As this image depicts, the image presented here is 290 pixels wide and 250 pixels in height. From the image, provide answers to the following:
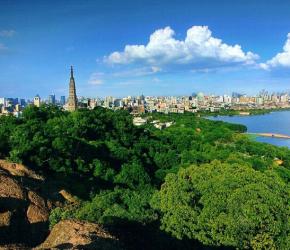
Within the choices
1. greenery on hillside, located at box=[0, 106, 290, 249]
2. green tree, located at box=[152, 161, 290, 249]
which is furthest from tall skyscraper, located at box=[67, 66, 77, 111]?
green tree, located at box=[152, 161, 290, 249]

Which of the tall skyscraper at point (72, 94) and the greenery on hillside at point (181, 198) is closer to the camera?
the greenery on hillside at point (181, 198)

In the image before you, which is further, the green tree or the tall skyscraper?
the tall skyscraper

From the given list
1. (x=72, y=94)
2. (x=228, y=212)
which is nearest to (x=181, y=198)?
(x=228, y=212)

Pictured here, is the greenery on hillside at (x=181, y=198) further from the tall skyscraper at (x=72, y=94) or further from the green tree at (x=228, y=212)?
the tall skyscraper at (x=72, y=94)

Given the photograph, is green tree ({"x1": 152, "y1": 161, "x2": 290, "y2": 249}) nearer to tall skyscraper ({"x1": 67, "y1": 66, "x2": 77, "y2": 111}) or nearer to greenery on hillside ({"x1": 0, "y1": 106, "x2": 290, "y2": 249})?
greenery on hillside ({"x1": 0, "y1": 106, "x2": 290, "y2": 249})

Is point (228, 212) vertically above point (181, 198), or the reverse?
point (181, 198)

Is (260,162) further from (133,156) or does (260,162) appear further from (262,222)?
(262,222)

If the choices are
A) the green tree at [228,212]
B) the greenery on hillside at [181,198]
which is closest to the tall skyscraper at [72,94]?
the greenery on hillside at [181,198]

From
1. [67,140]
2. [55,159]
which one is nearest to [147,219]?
[55,159]

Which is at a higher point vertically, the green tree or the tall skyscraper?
the tall skyscraper

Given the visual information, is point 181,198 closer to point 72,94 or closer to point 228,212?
point 228,212

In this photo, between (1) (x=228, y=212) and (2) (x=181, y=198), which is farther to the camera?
(2) (x=181, y=198)
